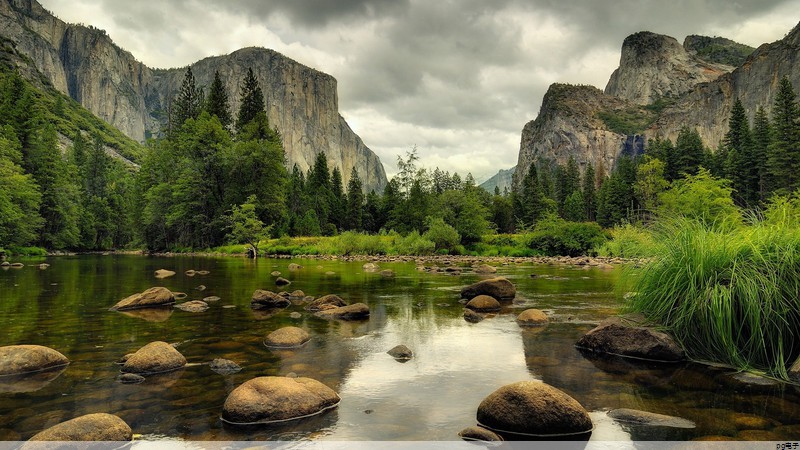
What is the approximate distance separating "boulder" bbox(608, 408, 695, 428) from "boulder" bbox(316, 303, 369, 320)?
7630 mm

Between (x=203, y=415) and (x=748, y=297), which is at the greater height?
(x=748, y=297)

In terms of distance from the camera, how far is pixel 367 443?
175 inches

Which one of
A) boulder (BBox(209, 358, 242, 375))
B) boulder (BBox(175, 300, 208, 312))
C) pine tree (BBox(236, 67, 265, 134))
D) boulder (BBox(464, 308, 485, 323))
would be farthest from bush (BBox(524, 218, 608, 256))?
pine tree (BBox(236, 67, 265, 134))

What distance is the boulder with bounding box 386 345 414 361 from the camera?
26.1 feet

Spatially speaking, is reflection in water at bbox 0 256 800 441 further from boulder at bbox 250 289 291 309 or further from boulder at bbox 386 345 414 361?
boulder at bbox 250 289 291 309

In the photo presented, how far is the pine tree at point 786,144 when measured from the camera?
59.2 meters

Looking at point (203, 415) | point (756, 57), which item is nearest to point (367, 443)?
point (203, 415)

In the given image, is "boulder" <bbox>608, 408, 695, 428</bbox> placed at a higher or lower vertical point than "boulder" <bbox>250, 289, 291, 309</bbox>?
lower

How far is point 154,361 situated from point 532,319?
8126mm

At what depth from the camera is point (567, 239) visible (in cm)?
4206

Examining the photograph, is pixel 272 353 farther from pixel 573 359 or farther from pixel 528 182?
pixel 528 182

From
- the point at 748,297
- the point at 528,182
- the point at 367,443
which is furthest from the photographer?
the point at 528,182

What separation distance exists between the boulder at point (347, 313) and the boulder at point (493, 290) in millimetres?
4443

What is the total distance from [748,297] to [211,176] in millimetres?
57894
